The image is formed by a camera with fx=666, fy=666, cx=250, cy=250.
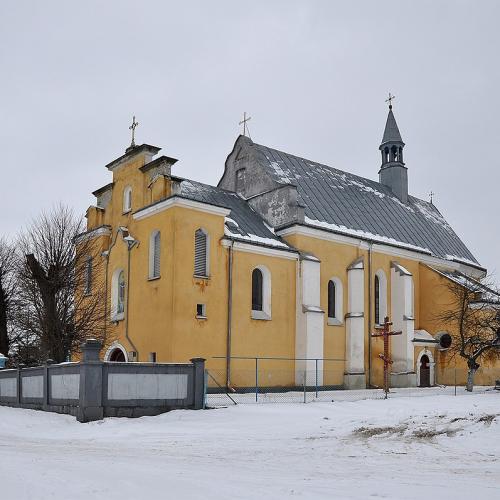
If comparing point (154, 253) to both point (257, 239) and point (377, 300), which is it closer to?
point (257, 239)

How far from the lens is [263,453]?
1281 cm

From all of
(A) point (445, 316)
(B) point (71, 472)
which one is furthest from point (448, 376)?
(B) point (71, 472)

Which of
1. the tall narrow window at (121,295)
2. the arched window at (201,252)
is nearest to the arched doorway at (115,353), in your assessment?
the tall narrow window at (121,295)

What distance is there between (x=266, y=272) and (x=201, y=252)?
3562 millimetres

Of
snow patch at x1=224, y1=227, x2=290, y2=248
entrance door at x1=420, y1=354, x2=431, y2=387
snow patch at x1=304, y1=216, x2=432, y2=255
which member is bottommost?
entrance door at x1=420, y1=354, x2=431, y2=387

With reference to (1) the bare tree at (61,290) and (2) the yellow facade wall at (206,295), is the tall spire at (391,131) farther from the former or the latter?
(1) the bare tree at (61,290)

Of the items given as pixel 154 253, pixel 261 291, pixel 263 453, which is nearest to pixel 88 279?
pixel 154 253

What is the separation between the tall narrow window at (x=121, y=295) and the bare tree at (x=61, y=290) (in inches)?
28.5

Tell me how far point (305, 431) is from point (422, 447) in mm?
3912

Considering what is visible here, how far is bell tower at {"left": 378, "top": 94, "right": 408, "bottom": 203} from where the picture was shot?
45.1 m

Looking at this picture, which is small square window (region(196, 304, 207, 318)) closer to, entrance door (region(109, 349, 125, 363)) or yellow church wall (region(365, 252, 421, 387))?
entrance door (region(109, 349, 125, 363))

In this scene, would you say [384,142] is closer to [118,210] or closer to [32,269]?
[118,210]

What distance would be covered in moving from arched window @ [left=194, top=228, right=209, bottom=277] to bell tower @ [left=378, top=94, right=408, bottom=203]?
66.9 feet

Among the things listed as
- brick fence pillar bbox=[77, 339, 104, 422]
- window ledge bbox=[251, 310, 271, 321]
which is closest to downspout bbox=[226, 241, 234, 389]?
window ledge bbox=[251, 310, 271, 321]
